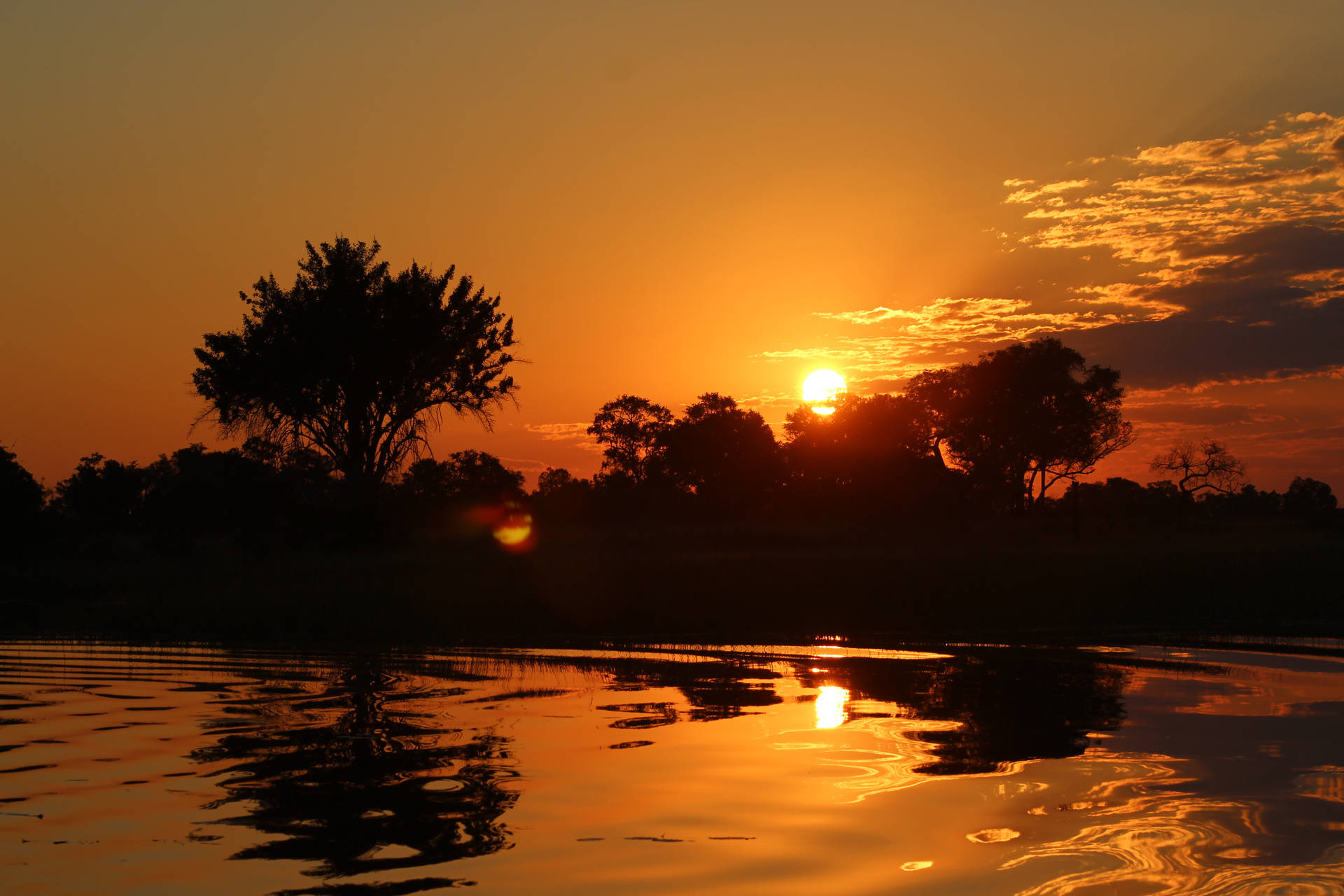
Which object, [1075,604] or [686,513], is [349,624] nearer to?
[1075,604]

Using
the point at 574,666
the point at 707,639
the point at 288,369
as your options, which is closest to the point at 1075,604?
the point at 707,639

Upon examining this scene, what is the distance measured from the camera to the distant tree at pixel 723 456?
94.2m

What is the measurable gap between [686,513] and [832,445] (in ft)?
54.4

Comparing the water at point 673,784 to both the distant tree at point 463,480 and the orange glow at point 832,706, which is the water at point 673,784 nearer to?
the orange glow at point 832,706

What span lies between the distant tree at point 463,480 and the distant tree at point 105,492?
35647 millimetres

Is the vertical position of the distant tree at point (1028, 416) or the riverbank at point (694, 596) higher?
the distant tree at point (1028, 416)

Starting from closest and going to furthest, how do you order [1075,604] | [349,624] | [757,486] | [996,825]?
1. [996,825]
2. [349,624]
3. [1075,604]
4. [757,486]

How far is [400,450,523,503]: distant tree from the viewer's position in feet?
221

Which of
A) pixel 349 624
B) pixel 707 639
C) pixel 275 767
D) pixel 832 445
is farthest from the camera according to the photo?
pixel 832 445

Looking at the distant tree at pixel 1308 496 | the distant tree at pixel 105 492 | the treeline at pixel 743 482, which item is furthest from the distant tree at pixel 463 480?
the distant tree at pixel 1308 496

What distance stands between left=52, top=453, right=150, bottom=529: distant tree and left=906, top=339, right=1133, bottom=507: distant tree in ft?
279

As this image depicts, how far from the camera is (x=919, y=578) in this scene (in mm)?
31953

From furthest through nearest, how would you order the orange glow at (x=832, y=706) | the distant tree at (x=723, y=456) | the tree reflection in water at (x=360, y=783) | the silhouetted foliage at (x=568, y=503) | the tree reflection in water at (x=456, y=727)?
1. the distant tree at (x=723, y=456)
2. the silhouetted foliage at (x=568, y=503)
3. the orange glow at (x=832, y=706)
4. the tree reflection in water at (x=456, y=727)
5. the tree reflection in water at (x=360, y=783)

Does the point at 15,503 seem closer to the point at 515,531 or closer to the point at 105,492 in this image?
the point at 515,531
